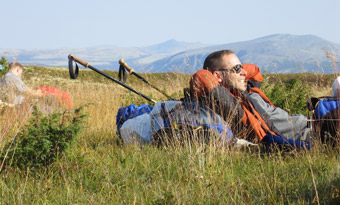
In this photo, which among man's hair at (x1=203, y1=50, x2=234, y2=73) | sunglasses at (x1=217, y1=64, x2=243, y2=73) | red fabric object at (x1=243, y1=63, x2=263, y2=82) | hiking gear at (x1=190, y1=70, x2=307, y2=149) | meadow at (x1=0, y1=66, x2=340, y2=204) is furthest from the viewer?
red fabric object at (x1=243, y1=63, x2=263, y2=82)

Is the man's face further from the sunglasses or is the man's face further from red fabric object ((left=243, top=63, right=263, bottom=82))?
red fabric object ((left=243, top=63, right=263, bottom=82))

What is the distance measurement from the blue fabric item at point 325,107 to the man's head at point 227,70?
875mm

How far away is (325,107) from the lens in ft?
13.0

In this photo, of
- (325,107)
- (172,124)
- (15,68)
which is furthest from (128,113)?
(15,68)

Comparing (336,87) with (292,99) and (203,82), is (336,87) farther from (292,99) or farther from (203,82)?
(292,99)

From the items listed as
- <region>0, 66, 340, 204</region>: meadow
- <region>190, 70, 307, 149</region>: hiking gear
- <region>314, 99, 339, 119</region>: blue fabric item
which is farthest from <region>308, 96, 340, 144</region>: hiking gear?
<region>190, 70, 307, 149</region>: hiking gear

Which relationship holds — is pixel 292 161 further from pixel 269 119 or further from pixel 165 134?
pixel 165 134

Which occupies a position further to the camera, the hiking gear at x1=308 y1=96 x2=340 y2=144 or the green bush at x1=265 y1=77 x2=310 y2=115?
the green bush at x1=265 y1=77 x2=310 y2=115

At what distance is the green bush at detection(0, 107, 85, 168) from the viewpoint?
3.63 m

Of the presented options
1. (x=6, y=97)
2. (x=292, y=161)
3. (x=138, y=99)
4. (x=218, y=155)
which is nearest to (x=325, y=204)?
(x=292, y=161)

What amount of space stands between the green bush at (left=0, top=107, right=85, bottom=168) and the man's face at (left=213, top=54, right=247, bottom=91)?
1699 mm

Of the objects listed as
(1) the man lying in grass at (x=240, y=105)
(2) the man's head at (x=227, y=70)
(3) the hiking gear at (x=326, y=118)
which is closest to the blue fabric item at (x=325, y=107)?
(3) the hiking gear at (x=326, y=118)

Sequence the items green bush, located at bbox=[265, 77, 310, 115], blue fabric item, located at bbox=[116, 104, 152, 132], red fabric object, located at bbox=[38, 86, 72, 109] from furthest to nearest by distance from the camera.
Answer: red fabric object, located at bbox=[38, 86, 72, 109]
green bush, located at bbox=[265, 77, 310, 115]
blue fabric item, located at bbox=[116, 104, 152, 132]

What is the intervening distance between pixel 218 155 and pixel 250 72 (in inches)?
62.3
